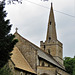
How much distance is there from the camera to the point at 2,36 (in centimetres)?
1667

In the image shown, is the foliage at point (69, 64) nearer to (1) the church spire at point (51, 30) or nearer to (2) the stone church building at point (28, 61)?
(1) the church spire at point (51, 30)

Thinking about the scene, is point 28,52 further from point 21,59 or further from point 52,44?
point 52,44

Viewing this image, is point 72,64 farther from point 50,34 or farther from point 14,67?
point 14,67

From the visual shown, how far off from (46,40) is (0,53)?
128 ft

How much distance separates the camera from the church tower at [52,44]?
2103 inches

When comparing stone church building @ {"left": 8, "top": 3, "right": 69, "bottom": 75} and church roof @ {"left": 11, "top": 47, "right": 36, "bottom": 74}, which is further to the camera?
church roof @ {"left": 11, "top": 47, "right": 36, "bottom": 74}

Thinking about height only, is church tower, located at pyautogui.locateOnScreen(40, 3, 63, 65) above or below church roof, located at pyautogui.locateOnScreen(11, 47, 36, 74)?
above

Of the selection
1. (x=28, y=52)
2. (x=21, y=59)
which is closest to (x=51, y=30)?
(x=28, y=52)

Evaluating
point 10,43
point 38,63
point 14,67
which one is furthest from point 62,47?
point 10,43

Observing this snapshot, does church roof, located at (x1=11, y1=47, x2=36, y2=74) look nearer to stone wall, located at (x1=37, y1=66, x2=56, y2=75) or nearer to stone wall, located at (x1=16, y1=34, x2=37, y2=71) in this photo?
stone wall, located at (x1=16, y1=34, x2=37, y2=71)

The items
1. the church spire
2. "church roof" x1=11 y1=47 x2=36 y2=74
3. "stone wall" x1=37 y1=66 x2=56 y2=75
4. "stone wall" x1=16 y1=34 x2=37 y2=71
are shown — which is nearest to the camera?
"church roof" x1=11 y1=47 x2=36 y2=74

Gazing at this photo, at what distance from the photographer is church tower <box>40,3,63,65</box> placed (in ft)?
175

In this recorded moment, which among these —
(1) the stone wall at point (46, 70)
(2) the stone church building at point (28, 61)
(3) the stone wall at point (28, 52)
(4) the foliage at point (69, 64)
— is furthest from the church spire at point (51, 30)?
(4) the foliage at point (69, 64)

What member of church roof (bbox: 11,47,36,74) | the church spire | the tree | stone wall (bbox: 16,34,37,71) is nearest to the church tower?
the church spire
